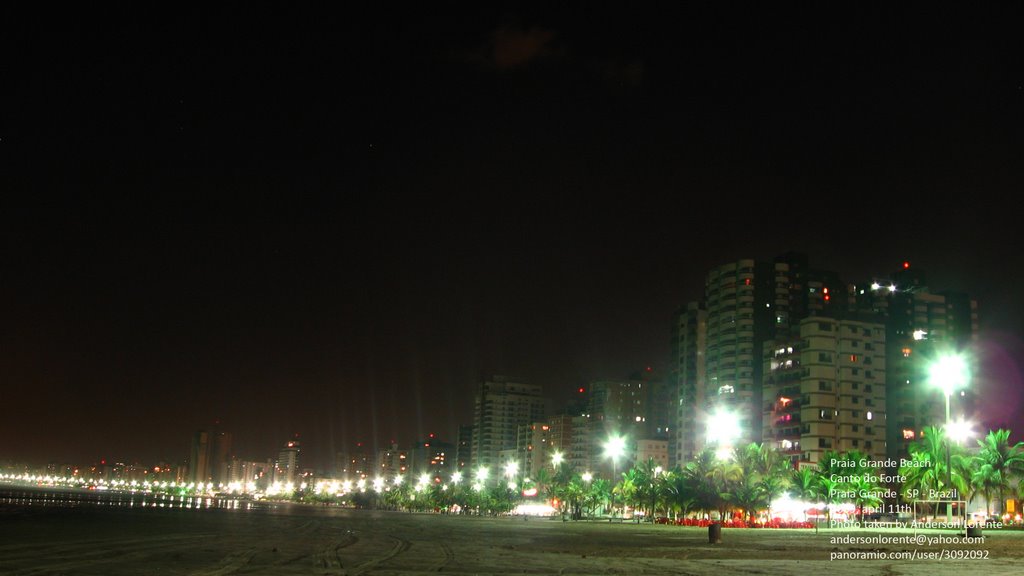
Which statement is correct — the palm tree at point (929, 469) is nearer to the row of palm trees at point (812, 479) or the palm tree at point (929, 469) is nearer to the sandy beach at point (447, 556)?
the row of palm trees at point (812, 479)

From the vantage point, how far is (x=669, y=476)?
96.2 m

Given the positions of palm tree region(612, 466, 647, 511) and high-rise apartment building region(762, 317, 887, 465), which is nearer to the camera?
palm tree region(612, 466, 647, 511)

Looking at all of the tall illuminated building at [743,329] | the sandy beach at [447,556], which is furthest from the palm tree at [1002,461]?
the tall illuminated building at [743,329]

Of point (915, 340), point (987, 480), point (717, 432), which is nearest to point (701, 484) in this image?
point (987, 480)

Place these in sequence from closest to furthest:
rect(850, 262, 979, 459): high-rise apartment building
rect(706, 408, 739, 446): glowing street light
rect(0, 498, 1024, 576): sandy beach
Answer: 1. rect(0, 498, 1024, 576): sandy beach
2. rect(706, 408, 739, 446): glowing street light
3. rect(850, 262, 979, 459): high-rise apartment building

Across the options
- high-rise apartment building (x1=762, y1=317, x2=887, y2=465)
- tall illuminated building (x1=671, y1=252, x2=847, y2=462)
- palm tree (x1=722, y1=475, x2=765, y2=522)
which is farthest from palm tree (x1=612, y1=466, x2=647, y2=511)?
tall illuminated building (x1=671, y1=252, x2=847, y2=462)

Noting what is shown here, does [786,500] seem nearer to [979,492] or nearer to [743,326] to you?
[979,492]

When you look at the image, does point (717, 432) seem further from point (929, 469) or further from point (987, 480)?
point (987, 480)

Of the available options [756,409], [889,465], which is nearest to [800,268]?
[756,409]

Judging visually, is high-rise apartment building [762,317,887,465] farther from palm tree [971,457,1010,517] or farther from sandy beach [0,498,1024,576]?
sandy beach [0,498,1024,576]

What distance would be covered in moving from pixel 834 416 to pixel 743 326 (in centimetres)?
3184

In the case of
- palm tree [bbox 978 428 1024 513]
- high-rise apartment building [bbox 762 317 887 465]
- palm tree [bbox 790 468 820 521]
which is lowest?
palm tree [bbox 790 468 820 521]

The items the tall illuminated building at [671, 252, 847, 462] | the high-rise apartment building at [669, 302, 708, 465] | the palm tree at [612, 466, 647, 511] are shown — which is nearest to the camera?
the palm tree at [612, 466, 647, 511]

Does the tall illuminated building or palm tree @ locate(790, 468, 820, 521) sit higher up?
the tall illuminated building
